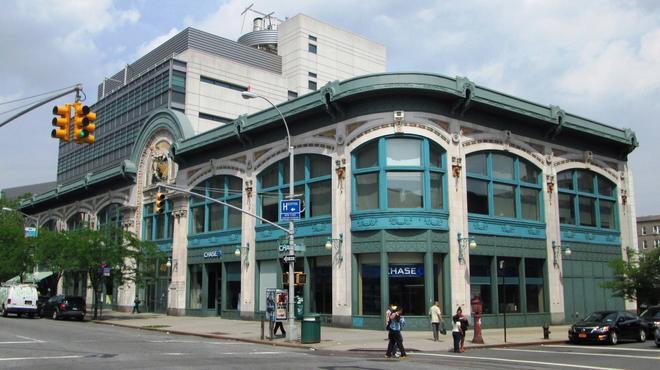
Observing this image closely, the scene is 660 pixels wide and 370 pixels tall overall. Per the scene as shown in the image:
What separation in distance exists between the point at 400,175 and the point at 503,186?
697 centimetres

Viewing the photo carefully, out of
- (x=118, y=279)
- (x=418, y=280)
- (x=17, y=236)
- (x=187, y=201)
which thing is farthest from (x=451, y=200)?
(x=17, y=236)

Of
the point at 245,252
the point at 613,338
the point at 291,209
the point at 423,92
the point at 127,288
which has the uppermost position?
the point at 423,92

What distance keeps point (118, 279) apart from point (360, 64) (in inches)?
2371

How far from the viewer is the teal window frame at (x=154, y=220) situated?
1827 inches

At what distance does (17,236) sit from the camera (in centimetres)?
5659

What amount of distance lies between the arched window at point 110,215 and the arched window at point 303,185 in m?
18.8

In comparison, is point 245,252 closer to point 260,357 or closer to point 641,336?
point 260,357

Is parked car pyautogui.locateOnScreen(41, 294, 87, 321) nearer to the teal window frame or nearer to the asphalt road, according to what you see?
the teal window frame

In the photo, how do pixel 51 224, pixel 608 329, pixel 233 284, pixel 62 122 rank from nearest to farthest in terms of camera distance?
pixel 62 122 < pixel 608 329 < pixel 233 284 < pixel 51 224

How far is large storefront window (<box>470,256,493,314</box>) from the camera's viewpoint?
32.6 meters

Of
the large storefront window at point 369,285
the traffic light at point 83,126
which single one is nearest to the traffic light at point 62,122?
the traffic light at point 83,126

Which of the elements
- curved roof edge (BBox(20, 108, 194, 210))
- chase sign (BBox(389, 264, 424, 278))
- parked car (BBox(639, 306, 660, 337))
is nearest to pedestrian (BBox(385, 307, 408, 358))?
Result: chase sign (BBox(389, 264, 424, 278))

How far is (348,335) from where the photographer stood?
28125mm

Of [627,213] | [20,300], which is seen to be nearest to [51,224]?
[20,300]
